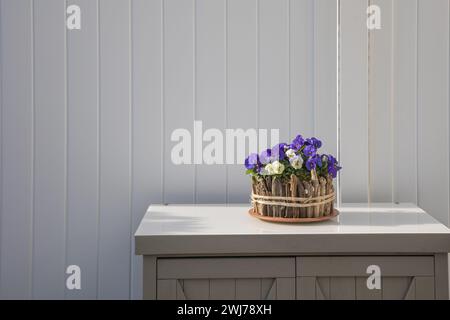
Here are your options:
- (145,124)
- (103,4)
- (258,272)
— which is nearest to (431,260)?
(258,272)

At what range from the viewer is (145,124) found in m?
1.70

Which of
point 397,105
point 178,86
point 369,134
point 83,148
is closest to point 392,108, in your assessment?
point 397,105

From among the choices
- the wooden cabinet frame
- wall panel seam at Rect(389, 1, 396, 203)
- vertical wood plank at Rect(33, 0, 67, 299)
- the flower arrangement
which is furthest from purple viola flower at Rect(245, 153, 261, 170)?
vertical wood plank at Rect(33, 0, 67, 299)

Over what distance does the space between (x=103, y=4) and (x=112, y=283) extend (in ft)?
3.38

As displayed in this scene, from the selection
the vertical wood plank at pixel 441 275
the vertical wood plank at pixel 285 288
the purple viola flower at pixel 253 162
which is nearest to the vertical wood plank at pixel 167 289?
the vertical wood plank at pixel 285 288

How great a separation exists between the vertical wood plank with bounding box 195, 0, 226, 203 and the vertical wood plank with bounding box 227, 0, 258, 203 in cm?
2

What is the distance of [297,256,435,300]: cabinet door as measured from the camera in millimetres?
1239

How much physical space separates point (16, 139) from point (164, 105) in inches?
22.0

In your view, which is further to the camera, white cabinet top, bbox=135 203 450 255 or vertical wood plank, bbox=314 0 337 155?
vertical wood plank, bbox=314 0 337 155

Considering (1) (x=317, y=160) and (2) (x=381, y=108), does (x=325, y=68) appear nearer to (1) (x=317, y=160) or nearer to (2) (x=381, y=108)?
(2) (x=381, y=108)

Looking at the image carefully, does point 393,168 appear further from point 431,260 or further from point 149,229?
point 149,229

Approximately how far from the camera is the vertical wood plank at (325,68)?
5.51ft

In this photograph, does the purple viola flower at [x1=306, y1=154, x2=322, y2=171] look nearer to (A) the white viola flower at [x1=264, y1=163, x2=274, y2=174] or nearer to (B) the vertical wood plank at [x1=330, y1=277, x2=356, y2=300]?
(A) the white viola flower at [x1=264, y1=163, x2=274, y2=174]

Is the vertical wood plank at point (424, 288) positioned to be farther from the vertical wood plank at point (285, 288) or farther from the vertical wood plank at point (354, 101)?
the vertical wood plank at point (354, 101)
